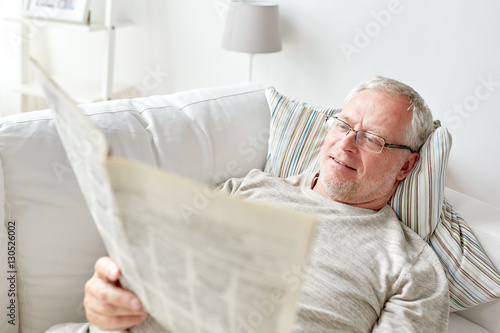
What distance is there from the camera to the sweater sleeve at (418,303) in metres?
1.12

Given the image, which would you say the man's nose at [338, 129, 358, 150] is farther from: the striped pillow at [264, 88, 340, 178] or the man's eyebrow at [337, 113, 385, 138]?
the striped pillow at [264, 88, 340, 178]

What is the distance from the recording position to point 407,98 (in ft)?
4.69

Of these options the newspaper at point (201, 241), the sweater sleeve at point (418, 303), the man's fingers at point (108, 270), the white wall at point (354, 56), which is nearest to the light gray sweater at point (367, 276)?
the sweater sleeve at point (418, 303)

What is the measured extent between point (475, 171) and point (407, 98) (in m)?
0.78

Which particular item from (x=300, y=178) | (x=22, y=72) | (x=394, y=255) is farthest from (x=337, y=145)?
(x=22, y=72)

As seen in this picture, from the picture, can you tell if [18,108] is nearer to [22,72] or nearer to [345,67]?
[22,72]

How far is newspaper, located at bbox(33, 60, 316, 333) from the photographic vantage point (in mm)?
395

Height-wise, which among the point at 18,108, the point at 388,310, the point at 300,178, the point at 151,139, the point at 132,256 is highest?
the point at 132,256

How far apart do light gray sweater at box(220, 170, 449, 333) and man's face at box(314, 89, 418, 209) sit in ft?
0.15

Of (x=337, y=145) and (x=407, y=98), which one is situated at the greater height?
(x=407, y=98)

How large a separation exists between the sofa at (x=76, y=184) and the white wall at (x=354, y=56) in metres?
0.52

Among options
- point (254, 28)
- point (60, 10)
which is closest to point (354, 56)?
point (254, 28)

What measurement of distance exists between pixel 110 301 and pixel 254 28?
1851mm

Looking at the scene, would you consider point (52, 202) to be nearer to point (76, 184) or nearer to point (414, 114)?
point (76, 184)
